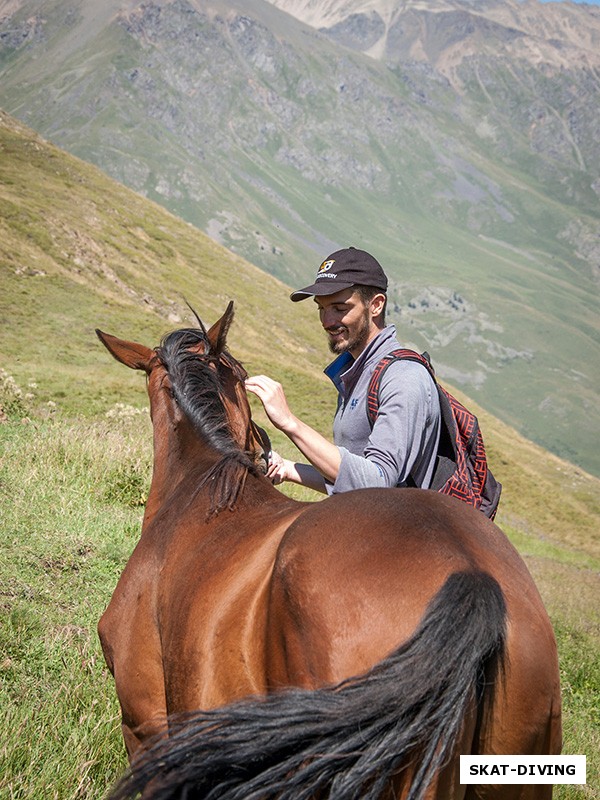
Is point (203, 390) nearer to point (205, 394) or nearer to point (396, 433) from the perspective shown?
point (205, 394)

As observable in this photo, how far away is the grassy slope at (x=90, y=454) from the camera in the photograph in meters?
4.25

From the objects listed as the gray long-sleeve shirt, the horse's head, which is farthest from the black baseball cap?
the horse's head

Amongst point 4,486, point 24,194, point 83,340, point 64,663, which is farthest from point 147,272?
point 64,663

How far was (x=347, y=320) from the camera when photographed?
4.09m

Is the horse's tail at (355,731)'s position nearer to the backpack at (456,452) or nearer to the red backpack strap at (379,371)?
the backpack at (456,452)

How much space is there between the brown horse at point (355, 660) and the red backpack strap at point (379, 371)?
956mm

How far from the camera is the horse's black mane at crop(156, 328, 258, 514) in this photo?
3689mm

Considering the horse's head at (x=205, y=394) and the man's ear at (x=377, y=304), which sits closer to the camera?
the horse's head at (x=205, y=394)

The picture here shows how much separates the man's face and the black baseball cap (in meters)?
0.08

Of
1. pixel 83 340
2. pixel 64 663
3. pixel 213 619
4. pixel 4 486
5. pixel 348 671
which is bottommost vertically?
pixel 83 340

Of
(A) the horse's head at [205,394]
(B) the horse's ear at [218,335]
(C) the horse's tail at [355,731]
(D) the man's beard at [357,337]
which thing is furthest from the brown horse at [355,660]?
(D) the man's beard at [357,337]

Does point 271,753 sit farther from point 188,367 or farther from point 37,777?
point 188,367

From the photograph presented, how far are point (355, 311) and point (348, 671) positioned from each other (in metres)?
2.30

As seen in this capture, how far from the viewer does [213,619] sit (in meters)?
2.74
